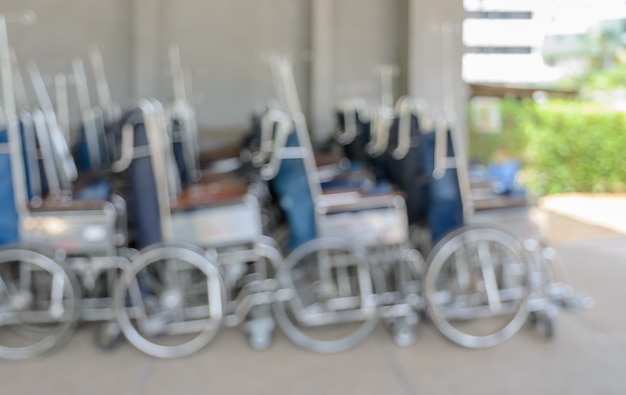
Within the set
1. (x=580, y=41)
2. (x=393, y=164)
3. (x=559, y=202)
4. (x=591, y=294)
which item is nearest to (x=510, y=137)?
(x=559, y=202)

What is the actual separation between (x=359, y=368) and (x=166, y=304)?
3.25 feet

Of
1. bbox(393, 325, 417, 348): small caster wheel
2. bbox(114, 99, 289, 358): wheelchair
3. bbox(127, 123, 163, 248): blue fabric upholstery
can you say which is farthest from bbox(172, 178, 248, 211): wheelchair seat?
bbox(393, 325, 417, 348): small caster wheel

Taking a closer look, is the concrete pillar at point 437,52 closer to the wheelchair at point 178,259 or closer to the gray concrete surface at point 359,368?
the gray concrete surface at point 359,368

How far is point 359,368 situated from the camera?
3.07 m

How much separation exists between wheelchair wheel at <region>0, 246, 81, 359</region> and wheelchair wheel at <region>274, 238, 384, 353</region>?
3.31ft

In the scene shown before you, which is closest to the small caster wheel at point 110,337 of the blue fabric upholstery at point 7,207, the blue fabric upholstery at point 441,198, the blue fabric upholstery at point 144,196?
the blue fabric upholstery at point 144,196

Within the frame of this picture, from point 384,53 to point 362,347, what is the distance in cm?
330

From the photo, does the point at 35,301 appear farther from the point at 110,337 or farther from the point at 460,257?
the point at 460,257

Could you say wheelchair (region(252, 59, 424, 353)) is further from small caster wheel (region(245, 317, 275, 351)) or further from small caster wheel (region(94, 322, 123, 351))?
small caster wheel (region(94, 322, 123, 351))

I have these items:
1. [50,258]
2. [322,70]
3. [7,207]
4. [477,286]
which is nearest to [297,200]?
[477,286]

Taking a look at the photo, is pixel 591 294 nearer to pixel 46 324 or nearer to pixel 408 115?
pixel 408 115

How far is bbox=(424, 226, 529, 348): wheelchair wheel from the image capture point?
3.15 m

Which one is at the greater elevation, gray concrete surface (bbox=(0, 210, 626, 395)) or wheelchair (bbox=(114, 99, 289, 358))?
wheelchair (bbox=(114, 99, 289, 358))

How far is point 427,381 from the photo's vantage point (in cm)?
295
